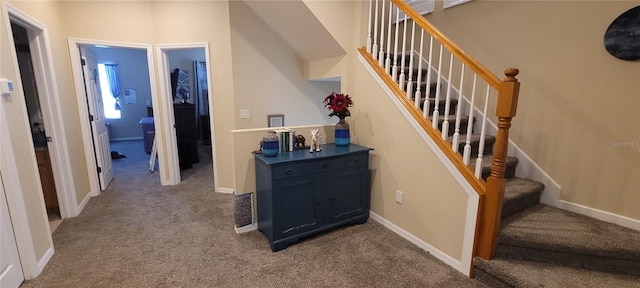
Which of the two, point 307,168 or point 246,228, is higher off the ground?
point 307,168

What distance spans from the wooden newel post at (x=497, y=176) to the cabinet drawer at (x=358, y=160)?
106 centimetres

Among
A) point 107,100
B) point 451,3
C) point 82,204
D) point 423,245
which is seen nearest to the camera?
point 423,245

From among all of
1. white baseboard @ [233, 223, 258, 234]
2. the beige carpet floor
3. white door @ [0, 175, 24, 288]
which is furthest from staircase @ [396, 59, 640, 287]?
white door @ [0, 175, 24, 288]

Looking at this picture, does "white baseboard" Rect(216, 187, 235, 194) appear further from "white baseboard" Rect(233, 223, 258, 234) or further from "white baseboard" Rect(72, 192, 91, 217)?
"white baseboard" Rect(72, 192, 91, 217)

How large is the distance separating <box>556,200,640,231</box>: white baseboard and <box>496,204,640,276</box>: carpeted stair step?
2.4 inches

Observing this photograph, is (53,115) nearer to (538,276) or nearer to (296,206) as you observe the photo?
(296,206)

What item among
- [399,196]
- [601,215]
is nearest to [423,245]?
[399,196]

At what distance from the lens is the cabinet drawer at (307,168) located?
2.22 meters

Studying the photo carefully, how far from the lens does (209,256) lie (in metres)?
2.25

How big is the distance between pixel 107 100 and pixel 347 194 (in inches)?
300

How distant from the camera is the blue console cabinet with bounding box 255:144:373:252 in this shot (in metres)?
2.27

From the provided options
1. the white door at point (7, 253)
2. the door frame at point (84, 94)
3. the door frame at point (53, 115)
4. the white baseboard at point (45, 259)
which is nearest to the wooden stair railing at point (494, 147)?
the white door at point (7, 253)

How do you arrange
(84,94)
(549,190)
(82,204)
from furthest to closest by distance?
(84,94), (82,204), (549,190)

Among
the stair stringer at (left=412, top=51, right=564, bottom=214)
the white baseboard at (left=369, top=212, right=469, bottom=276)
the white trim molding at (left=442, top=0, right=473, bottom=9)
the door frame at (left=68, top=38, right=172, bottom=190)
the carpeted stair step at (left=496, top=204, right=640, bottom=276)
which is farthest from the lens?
the door frame at (left=68, top=38, right=172, bottom=190)
